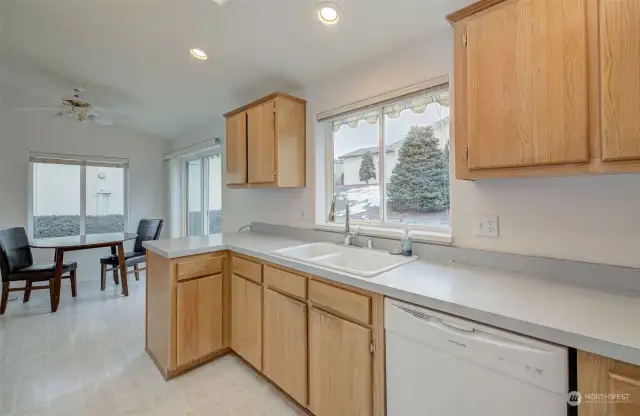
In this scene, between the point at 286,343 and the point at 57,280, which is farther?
the point at 57,280

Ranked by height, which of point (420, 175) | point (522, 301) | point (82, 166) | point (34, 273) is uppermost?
point (82, 166)

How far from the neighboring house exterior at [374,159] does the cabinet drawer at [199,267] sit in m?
1.19

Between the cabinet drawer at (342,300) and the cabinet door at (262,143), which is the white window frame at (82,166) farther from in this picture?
the cabinet drawer at (342,300)

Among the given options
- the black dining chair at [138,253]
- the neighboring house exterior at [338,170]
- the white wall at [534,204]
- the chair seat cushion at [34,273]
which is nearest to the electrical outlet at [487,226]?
the white wall at [534,204]

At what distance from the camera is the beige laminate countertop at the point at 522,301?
77 centimetres

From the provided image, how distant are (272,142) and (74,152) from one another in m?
3.65

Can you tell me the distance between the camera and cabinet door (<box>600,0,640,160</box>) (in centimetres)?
91

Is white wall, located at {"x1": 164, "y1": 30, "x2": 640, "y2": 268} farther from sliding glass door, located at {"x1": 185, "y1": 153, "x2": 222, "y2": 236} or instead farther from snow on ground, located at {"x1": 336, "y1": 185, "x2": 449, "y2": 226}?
sliding glass door, located at {"x1": 185, "y1": 153, "x2": 222, "y2": 236}

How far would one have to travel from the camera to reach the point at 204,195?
4.53 m

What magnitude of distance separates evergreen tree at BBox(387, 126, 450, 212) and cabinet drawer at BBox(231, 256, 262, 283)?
41.6 inches

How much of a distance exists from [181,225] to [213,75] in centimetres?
302

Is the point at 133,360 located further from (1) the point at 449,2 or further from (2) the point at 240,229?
(1) the point at 449,2

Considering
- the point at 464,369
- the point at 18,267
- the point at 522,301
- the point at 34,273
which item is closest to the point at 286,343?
the point at 464,369

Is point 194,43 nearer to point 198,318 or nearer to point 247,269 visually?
point 247,269
